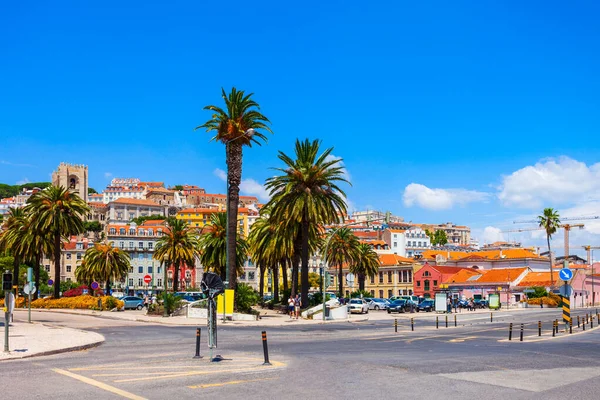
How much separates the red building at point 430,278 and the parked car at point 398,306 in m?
37.9

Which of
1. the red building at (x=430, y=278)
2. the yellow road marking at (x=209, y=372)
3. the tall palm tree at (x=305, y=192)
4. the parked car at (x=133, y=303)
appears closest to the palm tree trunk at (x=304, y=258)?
the tall palm tree at (x=305, y=192)

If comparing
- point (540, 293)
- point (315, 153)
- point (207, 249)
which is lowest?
point (540, 293)

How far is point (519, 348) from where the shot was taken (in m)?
25.9

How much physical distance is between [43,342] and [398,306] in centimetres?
4692

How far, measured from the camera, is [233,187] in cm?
4706

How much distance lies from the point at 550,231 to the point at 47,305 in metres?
75.5

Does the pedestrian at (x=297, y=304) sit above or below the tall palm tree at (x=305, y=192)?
below

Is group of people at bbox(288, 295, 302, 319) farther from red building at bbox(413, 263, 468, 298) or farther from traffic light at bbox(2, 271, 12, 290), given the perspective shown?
red building at bbox(413, 263, 468, 298)

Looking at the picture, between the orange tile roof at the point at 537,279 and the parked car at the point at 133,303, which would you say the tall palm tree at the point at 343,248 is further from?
the orange tile roof at the point at 537,279

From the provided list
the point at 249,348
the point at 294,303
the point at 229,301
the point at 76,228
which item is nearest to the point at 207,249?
the point at 76,228

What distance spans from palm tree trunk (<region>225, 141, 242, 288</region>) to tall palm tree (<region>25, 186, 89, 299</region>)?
2015cm

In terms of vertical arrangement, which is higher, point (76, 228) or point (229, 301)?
point (76, 228)

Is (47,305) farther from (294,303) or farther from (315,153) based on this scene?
(315,153)

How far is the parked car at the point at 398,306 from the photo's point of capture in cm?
6688
